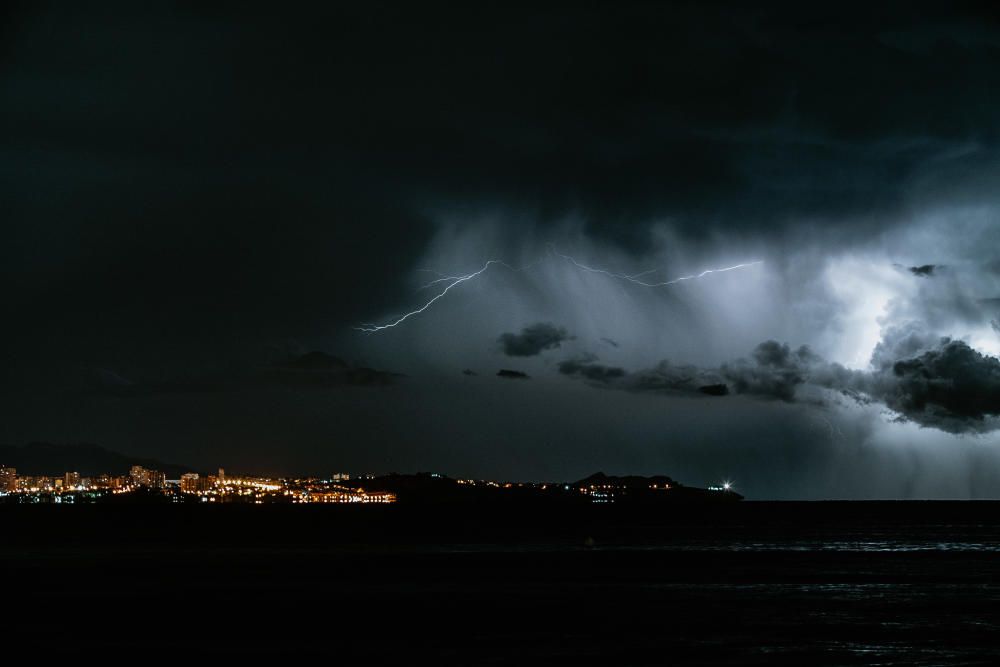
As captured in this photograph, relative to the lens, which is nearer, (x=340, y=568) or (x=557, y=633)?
(x=557, y=633)

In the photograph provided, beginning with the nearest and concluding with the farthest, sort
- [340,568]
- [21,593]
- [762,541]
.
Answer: [21,593]
[340,568]
[762,541]

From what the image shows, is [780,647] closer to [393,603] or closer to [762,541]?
[393,603]

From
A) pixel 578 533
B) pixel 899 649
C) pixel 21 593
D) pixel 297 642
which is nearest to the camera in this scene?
pixel 899 649

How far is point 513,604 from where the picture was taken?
70.6m

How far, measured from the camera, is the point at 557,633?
5778cm

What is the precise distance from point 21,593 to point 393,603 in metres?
25.7

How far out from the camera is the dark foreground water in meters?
53.2

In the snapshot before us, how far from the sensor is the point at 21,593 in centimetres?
7656

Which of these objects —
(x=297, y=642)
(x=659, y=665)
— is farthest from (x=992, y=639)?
(x=297, y=642)

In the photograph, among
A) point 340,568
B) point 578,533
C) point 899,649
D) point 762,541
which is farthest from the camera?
point 578,533

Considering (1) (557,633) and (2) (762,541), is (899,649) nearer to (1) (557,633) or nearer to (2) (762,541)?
(1) (557,633)

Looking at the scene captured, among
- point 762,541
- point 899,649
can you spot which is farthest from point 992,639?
point 762,541

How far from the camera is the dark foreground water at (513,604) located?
174 ft

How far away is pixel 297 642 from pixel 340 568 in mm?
44415
